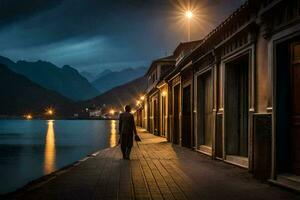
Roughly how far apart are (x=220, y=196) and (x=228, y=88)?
19.9ft

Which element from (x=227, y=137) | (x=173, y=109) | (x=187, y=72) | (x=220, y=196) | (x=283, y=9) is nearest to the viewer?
(x=220, y=196)

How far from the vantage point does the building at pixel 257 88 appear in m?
8.57

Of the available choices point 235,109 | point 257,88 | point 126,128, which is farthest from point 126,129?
point 257,88

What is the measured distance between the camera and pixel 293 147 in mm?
8641

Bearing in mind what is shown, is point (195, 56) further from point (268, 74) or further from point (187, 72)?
point (268, 74)

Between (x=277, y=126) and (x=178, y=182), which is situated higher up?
(x=277, y=126)

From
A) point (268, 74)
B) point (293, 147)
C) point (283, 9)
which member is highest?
point (283, 9)

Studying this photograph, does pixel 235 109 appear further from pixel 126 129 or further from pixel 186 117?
pixel 186 117

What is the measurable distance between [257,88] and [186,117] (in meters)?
10.9

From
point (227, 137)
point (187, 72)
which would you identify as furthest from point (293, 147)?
point (187, 72)

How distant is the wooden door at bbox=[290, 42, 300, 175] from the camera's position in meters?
8.46

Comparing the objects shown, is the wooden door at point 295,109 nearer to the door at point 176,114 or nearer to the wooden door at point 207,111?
the wooden door at point 207,111

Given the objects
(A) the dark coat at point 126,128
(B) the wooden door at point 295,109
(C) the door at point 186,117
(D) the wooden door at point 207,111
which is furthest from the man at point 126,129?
(B) the wooden door at point 295,109

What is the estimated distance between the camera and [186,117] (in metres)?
21.0
